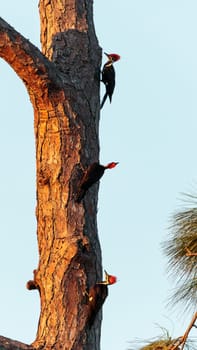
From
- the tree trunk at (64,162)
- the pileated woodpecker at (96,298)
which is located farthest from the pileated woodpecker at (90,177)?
the pileated woodpecker at (96,298)

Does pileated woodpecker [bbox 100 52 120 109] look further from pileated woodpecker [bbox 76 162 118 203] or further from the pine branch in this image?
the pine branch

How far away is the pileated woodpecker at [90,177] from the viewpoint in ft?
15.2

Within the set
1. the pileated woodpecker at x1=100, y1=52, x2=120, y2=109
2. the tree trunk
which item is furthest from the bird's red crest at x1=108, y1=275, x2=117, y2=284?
the pileated woodpecker at x1=100, y1=52, x2=120, y2=109

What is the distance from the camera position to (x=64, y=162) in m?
4.69

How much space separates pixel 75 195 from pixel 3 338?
2.57ft

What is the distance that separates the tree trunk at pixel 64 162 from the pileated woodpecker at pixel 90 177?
3cm

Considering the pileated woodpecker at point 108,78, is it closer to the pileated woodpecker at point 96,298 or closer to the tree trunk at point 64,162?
the tree trunk at point 64,162

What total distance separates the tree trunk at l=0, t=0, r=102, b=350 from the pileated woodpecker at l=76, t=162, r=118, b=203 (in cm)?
3

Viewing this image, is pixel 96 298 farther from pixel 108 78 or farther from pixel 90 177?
pixel 108 78

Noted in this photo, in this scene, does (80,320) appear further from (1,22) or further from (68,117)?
(1,22)

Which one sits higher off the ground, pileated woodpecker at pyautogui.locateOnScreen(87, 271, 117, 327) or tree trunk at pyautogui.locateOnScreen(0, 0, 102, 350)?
tree trunk at pyautogui.locateOnScreen(0, 0, 102, 350)

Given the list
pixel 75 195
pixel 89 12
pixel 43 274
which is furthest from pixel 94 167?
pixel 89 12

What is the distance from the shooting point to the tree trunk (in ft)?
14.7

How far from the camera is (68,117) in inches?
185
